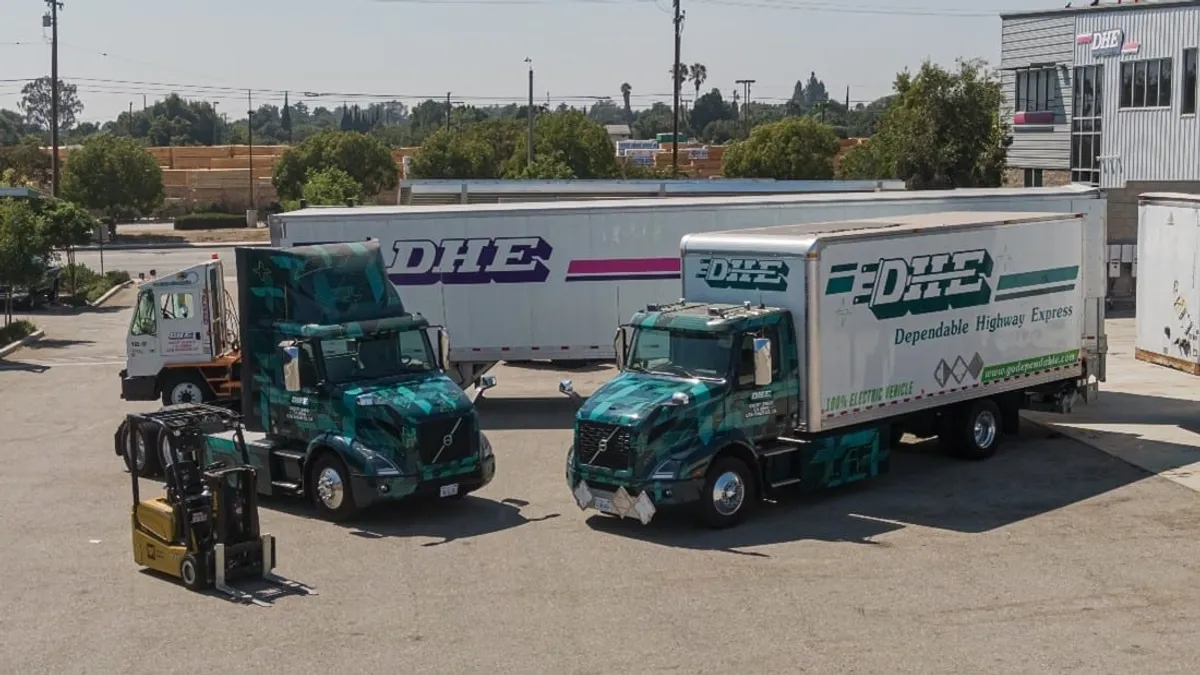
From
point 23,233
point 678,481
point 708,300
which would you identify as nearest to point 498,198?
point 23,233

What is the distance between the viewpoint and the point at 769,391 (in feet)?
62.1

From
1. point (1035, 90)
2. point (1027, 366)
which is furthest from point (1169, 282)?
point (1035, 90)

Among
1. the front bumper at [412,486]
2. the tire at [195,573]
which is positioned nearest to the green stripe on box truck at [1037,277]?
the front bumper at [412,486]

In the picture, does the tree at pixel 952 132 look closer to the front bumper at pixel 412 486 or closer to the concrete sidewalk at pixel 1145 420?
the concrete sidewalk at pixel 1145 420

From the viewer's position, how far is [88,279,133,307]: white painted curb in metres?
52.7

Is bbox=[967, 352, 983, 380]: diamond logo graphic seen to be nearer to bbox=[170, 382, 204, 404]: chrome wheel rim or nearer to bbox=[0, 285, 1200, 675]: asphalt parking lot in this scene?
bbox=[0, 285, 1200, 675]: asphalt parking lot

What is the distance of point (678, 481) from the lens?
1783 centimetres

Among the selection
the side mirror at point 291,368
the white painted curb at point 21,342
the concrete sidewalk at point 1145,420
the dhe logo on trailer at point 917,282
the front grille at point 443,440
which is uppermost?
the dhe logo on trailer at point 917,282

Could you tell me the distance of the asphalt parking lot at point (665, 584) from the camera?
13.7 meters

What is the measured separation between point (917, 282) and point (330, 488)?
8.58m

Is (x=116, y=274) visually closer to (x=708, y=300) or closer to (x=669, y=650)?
(x=708, y=300)

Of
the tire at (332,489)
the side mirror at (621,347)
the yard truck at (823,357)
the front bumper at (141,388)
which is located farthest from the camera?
the front bumper at (141,388)

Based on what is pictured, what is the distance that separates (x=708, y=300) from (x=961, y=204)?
9.44 meters

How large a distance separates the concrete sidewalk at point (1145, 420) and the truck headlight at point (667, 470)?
771cm
